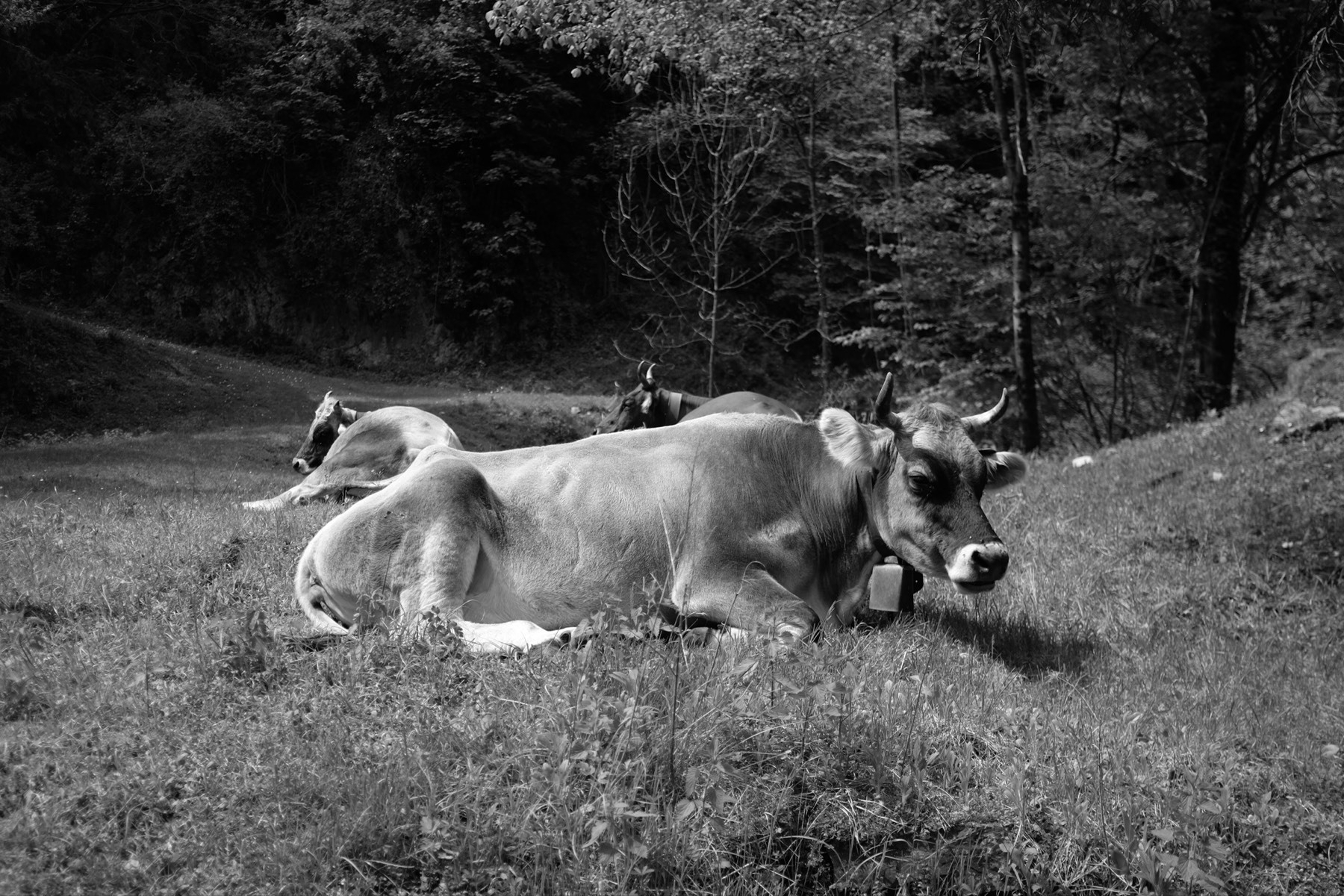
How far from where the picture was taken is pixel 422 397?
90.0ft

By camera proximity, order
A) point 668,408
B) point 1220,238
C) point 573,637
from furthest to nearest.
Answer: point 1220,238 < point 668,408 < point 573,637

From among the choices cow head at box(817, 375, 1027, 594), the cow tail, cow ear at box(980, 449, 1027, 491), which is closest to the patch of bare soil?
the cow tail

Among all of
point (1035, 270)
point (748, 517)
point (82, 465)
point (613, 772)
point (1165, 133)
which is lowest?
point (82, 465)

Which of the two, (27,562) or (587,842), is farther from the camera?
(27,562)

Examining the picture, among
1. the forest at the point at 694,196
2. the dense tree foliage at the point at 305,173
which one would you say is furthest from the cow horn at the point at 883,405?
the dense tree foliage at the point at 305,173

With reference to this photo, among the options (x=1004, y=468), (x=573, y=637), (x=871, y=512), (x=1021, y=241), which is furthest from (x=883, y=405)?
(x=1021, y=241)

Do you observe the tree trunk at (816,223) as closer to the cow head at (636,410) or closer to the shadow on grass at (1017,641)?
the cow head at (636,410)

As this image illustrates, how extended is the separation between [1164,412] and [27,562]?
57.8 feet

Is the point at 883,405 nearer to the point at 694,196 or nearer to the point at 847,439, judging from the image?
the point at 847,439

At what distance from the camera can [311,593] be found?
5949 mm

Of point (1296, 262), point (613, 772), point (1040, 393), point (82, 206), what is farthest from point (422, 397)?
point (613, 772)

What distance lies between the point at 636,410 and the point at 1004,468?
31.6 ft

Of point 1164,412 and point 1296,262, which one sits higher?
point 1296,262

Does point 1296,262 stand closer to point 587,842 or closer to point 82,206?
point 587,842
